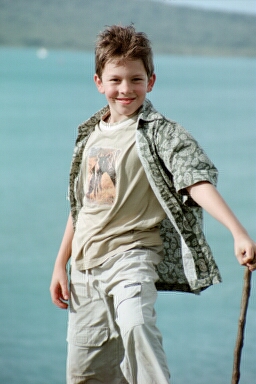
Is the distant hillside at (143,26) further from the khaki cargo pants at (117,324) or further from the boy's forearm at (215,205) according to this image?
the boy's forearm at (215,205)

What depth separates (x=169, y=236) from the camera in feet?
7.67

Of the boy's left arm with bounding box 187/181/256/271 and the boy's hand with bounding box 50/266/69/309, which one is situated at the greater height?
the boy's left arm with bounding box 187/181/256/271

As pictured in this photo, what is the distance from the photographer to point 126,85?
2312mm

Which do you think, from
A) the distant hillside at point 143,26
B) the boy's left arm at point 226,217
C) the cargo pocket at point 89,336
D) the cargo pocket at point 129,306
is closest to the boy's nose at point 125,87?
the boy's left arm at point 226,217

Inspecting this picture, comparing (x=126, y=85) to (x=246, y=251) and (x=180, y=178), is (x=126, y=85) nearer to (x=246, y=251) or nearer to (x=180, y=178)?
(x=180, y=178)

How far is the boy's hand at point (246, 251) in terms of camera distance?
199 cm

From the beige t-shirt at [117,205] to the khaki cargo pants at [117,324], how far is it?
0.03 metres

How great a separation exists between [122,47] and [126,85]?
99mm

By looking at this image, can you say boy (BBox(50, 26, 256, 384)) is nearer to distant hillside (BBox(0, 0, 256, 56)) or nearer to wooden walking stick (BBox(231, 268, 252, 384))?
wooden walking stick (BBox(231, 268, 252, 384))

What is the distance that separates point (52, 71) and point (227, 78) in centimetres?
586

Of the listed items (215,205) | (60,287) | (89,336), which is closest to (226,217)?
(215,205)

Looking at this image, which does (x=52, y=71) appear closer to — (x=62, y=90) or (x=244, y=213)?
(x=62, y=90)

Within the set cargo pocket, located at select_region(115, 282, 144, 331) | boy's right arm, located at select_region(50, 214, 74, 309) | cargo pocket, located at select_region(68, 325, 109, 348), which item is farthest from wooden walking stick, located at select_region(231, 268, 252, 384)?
boy's right arm, located at select_region(50, 214, 74, 309)

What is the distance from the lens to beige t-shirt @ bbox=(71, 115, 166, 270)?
2.27 meters
